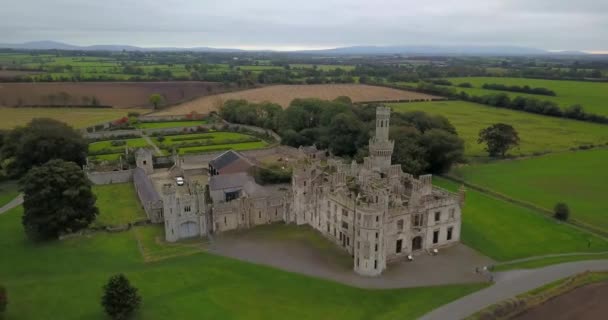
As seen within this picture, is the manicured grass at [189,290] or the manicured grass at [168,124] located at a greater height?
the manicured grass at [168,124]

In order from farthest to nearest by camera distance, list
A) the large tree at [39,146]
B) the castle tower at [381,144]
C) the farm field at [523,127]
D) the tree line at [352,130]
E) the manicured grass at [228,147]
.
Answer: the farm field at [523,127], the manicured grass at [228,147], the tree line at [352,130], the large tree at [39,146], the castle tower at [381,144]

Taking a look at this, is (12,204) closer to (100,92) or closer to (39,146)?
(39,146)

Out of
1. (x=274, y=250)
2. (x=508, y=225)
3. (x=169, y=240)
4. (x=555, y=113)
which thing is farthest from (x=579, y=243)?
(x=555, y=113)

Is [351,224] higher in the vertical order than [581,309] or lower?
higher

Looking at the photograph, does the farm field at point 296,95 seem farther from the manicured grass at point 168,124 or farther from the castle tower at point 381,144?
the castle tower at point 381,144

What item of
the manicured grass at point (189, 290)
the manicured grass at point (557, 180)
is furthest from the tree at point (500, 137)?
the manicured grass at point (189, 290)

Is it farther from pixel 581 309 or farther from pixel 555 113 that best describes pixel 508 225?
pixel 555 113

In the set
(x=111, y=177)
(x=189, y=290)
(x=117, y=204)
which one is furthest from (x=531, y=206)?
(x=111, y=177)
